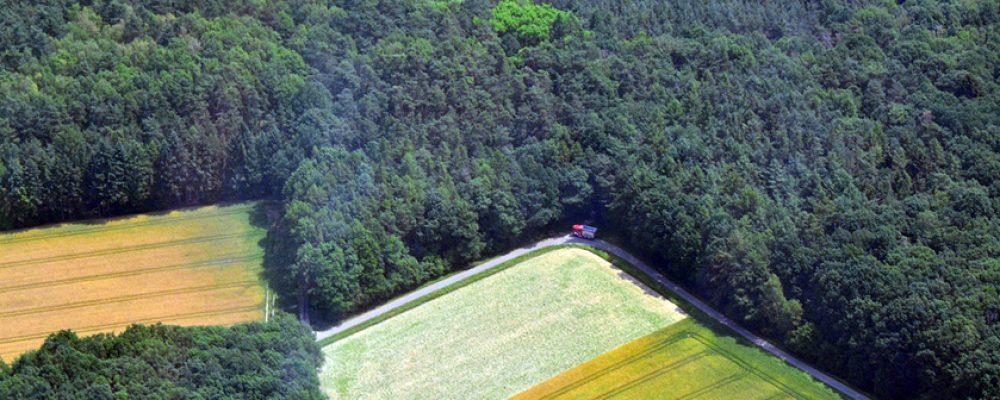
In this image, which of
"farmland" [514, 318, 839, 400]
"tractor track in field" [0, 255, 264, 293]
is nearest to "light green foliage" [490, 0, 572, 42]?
"tractor track in field" [0, 255, 264, 293]

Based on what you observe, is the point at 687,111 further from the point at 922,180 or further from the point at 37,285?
the point at 37,285

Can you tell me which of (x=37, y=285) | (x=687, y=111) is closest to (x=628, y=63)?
(x=687, y=111)

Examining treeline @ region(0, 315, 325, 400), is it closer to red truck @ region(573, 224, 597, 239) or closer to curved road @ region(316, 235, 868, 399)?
curved road @ region(316, 235, 868, 399)

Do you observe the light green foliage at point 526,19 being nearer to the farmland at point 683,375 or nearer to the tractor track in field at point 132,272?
the tractor track in field at point 132,272

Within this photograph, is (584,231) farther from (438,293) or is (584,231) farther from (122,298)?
(122,298)

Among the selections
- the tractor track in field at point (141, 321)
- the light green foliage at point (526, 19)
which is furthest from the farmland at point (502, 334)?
the light green foliage at point (526, 19)
